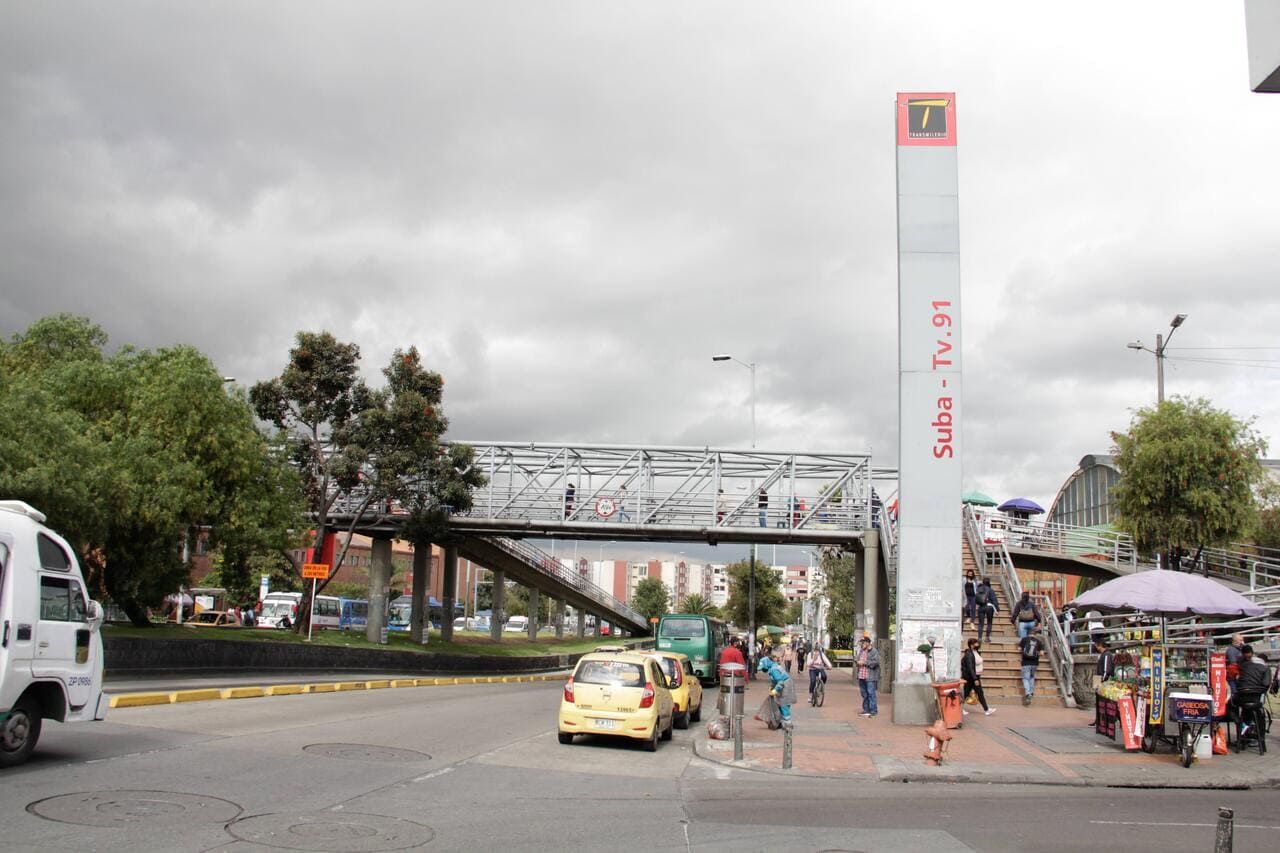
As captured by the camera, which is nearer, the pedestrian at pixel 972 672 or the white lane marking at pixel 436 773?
the white lane marking at pixel 436 773

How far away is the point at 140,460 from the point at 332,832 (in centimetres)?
2275

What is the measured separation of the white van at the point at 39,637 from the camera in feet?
35.5

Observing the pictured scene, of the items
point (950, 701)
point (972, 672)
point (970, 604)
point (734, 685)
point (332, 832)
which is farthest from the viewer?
point (970, 604)

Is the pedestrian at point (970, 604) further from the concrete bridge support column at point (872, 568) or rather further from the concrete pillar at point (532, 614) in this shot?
the concrete pillar at point (532, 614)

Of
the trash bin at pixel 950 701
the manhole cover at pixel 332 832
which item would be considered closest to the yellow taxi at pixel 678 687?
the trash bin at pixel 950 701

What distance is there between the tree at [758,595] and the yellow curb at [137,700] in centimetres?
5963

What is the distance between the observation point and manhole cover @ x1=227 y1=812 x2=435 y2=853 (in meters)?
8.45

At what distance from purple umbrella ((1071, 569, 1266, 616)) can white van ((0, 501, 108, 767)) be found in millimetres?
15128

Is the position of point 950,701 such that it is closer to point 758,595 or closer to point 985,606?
point 985,606

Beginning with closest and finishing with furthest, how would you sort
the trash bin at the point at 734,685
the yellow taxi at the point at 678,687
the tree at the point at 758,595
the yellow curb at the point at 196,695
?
the trash bin at the point at 734,685, the yellow curb at the point at 196,695, the yellow taxi at the point at 678,687, the tree at the point at 758,595

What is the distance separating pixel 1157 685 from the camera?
16.2 metres

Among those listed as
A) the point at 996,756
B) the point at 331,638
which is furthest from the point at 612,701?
the point at 331,638

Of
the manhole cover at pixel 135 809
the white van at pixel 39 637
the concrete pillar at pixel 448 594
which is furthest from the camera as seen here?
the concrete pillar at pixel 448 594

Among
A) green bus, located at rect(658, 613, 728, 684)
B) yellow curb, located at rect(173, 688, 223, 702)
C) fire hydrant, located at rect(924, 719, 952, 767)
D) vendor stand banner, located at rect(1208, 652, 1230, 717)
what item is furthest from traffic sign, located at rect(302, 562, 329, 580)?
vendor stand banner, located at rect(1208, 652, 1230, 717)
